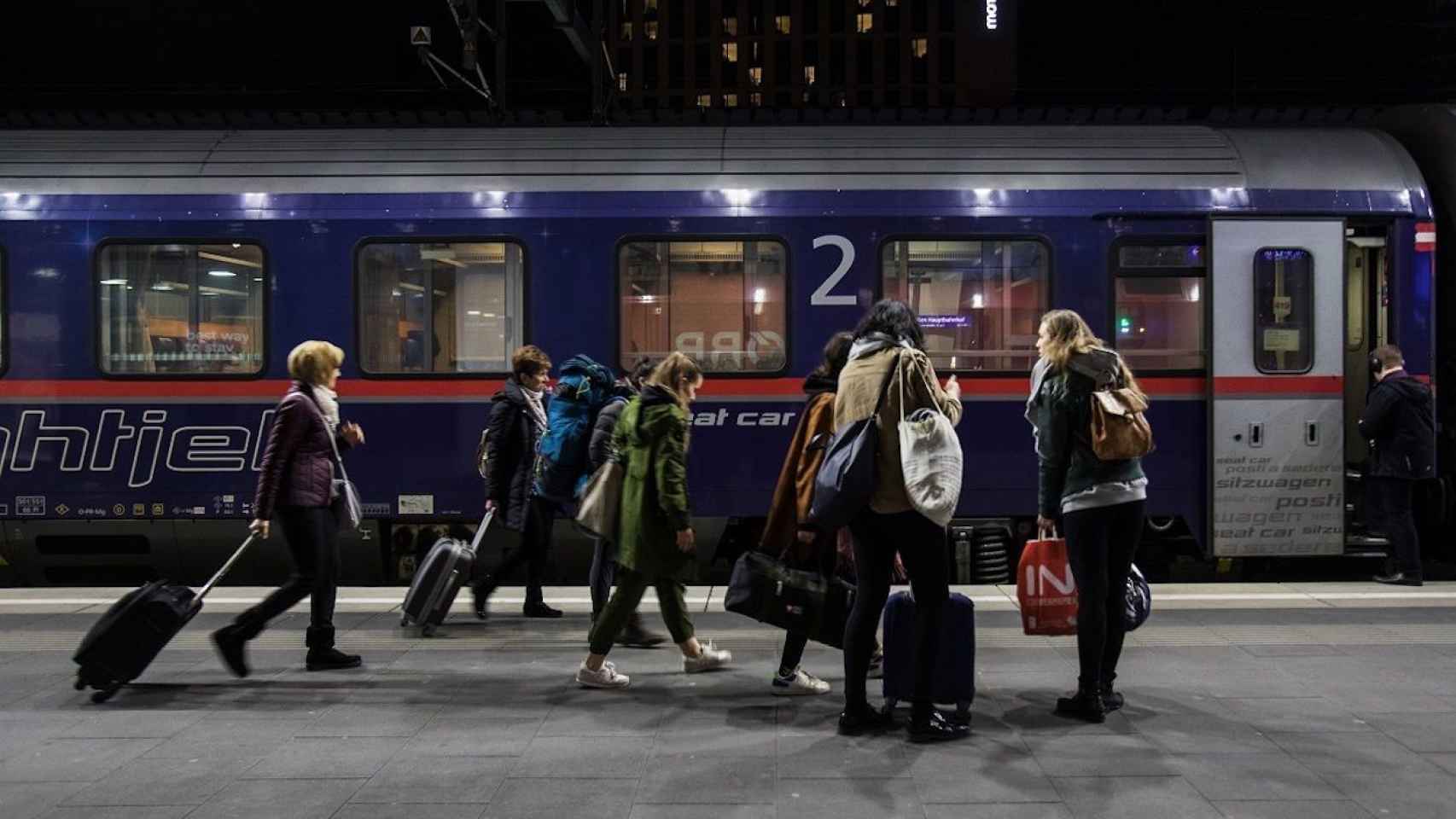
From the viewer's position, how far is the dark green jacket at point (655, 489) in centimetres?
580

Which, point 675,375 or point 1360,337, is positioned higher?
point 1360,337

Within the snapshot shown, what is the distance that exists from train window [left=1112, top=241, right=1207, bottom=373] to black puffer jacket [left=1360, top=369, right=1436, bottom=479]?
1.13 metres

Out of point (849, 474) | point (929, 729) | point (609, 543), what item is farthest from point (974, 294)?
point (929, 729)

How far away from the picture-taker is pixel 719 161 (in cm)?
898

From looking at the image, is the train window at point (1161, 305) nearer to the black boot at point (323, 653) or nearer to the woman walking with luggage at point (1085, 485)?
the woman walking with luggage at point (1085, 485)

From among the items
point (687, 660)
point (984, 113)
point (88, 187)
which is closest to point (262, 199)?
point (88, 187)

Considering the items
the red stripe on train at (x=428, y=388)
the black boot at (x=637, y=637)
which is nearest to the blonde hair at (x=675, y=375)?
the black boot at (x=637, y=637)

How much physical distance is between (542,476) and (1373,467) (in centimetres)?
548

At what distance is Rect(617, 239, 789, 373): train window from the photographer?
8.79 meters

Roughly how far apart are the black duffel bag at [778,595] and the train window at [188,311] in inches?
188

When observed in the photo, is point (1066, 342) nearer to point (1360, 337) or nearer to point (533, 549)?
point (533, 549)

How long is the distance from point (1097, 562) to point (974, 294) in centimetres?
384

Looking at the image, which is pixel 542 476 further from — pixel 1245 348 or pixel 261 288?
pixel 1245 348

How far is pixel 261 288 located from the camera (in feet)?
29.1
